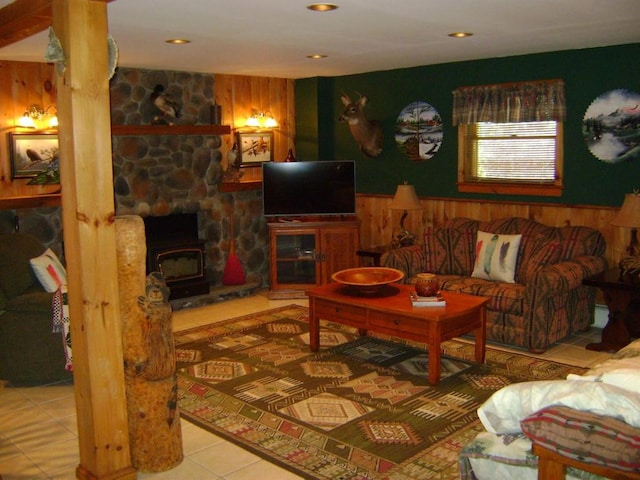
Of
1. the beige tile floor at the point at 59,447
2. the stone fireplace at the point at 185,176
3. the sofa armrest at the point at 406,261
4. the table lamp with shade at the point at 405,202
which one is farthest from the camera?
the table lamp with shade at the point at 405,202

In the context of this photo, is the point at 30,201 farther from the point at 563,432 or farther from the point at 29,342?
the point at 563,432

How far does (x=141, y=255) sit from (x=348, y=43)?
9.08 feet

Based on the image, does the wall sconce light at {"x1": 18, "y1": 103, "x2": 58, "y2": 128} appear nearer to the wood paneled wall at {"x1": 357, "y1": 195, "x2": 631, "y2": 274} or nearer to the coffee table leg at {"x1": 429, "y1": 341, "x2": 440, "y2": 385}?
the wood paneled wall at {"x1": 357, "y1": 195, "x2": 631, "y2": 274}

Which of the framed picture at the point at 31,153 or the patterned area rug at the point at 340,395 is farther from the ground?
the framed picture at the point at 31,153

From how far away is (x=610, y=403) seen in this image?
221 cm

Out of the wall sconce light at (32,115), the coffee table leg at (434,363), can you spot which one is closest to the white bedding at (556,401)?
the coffee table leg at (434,363)

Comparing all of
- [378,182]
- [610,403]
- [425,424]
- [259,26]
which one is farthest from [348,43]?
[610,403]

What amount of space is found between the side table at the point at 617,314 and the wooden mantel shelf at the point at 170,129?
3971mm

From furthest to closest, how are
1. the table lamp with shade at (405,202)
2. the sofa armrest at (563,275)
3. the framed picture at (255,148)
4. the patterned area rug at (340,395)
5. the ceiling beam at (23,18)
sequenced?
the framed picture at (255,148) < the table lamp with shade at (405,202) < the sofa armrest at (563,275) < the patterned area rug at (340,395) < the ceiling beam at (23,18)

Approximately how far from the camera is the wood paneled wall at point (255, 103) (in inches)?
297

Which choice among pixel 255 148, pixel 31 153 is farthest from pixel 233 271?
pixel 31 153

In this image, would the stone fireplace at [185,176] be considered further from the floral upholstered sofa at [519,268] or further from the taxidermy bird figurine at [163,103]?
the floral upholstered sofa at [519,268]

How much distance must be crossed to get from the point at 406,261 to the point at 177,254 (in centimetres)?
237

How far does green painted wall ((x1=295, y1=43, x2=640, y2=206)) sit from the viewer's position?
5.82 meters
